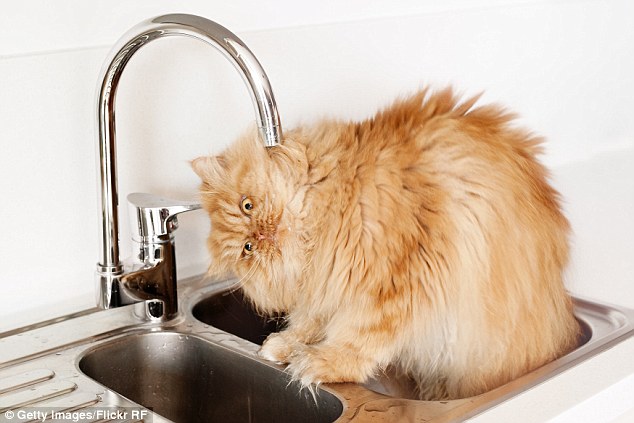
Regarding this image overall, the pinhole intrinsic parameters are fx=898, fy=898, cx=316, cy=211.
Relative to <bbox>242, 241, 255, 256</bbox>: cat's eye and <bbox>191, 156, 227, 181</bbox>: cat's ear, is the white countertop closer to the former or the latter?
<bbox>242, 241, 255, 256</bbox>: cat's eye

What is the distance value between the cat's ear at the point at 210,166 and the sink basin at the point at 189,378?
264 mm

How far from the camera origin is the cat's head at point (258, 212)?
1.32 meters

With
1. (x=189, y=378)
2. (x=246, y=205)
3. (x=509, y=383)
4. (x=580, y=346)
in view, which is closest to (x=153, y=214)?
(x=246, y=205)

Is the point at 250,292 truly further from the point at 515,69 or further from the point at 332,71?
the point at 515,69

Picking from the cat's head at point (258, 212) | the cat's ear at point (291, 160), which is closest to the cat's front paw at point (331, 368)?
the cat's head at point (258, 212)

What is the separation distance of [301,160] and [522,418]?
0.48 metres

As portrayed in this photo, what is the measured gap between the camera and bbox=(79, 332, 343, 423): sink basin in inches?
53.8

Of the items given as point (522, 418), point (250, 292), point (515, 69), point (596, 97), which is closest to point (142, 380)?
point (250, 292)

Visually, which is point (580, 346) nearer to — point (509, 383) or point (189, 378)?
point (509, 383)

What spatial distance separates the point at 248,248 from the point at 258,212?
6 centimetres

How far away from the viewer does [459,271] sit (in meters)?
1.29

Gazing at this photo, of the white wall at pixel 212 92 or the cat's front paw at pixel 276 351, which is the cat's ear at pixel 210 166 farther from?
the cat's front paw at pixel 276 351

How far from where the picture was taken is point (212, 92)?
1598 millimetres

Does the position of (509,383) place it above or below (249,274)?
below
